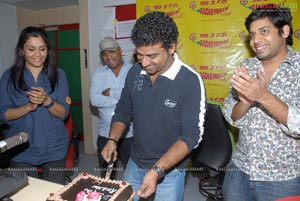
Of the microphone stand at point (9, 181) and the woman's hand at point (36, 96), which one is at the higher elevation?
the woman's hand at point (36, 96)

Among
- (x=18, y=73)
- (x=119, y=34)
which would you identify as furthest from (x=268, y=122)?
(x=119, y=34)

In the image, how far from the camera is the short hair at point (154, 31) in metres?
1.17

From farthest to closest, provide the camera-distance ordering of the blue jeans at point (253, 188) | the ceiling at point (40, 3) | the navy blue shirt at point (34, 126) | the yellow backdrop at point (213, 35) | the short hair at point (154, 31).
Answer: the ceiling at point (40, 3) < the yellow backdrop at point (213, 35) < the navy blue shirt at point (34, 126) < the blue jeans at point (253, 188) < the short hair at point (154, 31)

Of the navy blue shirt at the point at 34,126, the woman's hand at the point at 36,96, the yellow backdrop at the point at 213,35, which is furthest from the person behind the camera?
the yellow backdrop at the point at 213,35

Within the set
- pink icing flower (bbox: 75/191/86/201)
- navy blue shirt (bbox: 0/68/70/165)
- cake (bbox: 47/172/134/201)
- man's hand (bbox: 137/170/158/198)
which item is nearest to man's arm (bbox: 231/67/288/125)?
man's hand (bbox: 137/170/158/198)

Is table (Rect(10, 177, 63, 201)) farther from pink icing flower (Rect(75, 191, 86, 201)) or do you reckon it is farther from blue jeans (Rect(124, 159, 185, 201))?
blue jeans (Rect(124, 159, 185, 201))

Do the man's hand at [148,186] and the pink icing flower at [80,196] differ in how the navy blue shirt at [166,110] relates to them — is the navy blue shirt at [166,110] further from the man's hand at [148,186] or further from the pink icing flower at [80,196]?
the pink icing flower at [80,196]

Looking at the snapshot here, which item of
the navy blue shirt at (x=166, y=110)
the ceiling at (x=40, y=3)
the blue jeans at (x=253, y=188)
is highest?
the ceiling at (x=40, y=3)

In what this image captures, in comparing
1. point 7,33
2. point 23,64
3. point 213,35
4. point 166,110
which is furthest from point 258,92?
point 7,33

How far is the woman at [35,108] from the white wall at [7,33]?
290 centimetres

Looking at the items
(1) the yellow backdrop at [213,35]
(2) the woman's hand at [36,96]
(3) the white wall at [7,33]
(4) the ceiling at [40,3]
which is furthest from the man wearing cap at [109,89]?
(3) the white wall at [7,33]

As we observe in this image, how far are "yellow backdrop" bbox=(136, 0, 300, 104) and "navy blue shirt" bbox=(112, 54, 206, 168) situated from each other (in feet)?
5.09

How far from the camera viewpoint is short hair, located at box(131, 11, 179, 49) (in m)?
1.17

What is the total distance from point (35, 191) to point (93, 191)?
0.37 meters
